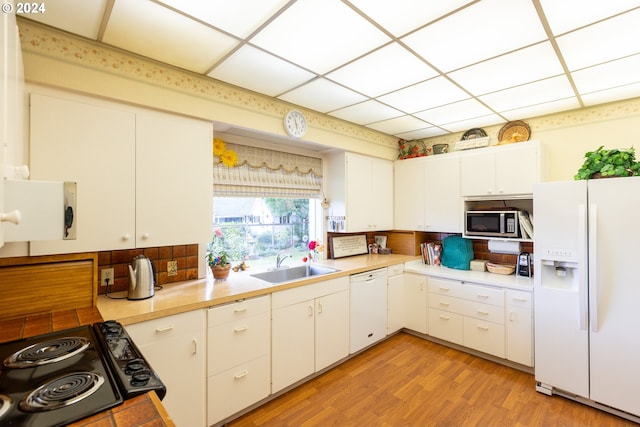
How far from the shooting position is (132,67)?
1883 millimetres

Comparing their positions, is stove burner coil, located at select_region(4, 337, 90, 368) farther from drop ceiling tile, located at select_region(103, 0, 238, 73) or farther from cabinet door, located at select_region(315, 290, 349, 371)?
cabinet door, located at select_region(315, 290, 349, 371)

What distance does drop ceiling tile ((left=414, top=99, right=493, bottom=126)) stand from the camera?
2.77 meters

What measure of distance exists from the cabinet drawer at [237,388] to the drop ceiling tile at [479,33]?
Answer: 7.86 feet

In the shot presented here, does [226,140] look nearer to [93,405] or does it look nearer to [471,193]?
[93,405]

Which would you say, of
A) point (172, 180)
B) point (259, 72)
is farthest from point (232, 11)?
point (172, 180)

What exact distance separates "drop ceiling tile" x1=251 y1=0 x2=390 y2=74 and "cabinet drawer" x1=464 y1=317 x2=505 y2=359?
2702mm

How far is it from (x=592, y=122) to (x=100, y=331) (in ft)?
13.6

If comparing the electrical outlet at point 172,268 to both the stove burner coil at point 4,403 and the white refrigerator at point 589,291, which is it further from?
the white refrigerator at point 589,291

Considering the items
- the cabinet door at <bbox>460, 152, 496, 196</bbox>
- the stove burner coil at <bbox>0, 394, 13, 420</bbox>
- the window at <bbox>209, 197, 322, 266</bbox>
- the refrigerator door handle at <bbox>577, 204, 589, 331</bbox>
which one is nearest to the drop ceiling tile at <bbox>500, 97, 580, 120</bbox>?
the cabinet door at <bbox>460, 152, 496, 196</bbox>

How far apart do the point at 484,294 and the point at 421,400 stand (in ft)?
3.94

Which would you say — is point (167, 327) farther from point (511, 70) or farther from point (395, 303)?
point (511, 70)

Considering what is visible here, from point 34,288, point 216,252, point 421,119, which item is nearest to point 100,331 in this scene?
point 34,288

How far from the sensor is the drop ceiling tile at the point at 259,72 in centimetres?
193

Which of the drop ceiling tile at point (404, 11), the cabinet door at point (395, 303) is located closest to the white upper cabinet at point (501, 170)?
the cabinet door at point (395, 303)
